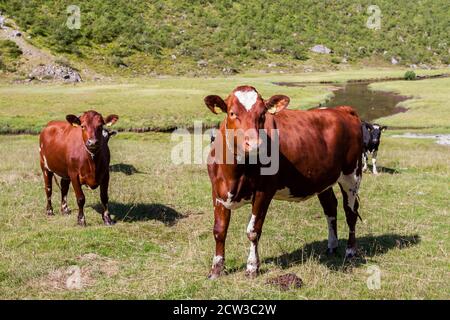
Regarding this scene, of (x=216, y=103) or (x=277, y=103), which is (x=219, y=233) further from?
(x=277, y=103)

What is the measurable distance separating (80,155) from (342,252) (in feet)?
21.6

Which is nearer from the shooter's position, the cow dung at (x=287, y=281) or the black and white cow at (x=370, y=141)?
the cow dung at (x=287, y=281)

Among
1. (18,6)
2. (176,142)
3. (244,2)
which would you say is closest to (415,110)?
(176,142)

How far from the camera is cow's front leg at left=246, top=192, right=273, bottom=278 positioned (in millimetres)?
8414

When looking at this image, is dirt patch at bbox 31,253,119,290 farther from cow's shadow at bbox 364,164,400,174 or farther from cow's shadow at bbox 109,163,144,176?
cow's shadow at bbox 364,164,400,174

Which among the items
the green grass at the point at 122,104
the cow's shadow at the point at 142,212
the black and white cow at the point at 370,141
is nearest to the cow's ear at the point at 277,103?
the cow's shadow at the point at 142,212

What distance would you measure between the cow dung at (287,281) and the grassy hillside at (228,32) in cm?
7749

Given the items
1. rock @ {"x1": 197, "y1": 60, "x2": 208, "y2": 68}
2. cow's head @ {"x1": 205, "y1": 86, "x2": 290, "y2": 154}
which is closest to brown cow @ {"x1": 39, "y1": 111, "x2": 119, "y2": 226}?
cow's head @ {"x1": 205, "y1": 86, "x2": 290, "y2": 154}

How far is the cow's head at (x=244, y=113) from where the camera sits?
294 inches

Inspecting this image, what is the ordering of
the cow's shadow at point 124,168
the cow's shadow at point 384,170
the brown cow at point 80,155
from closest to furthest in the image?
the brown cow at point 80,155 < the cow's shadow at point 124,168 < the cow's shadow at point 384,170

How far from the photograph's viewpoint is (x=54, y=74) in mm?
67375

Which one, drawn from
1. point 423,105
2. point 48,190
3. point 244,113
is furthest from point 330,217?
point 423,105

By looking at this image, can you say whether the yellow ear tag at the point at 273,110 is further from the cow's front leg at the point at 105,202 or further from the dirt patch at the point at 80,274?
the cow's front leg at the point at 105,202

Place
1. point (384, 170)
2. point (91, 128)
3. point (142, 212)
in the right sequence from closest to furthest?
1. point (91, 128)
2. point (142, 212)
3. point (384, 170)
